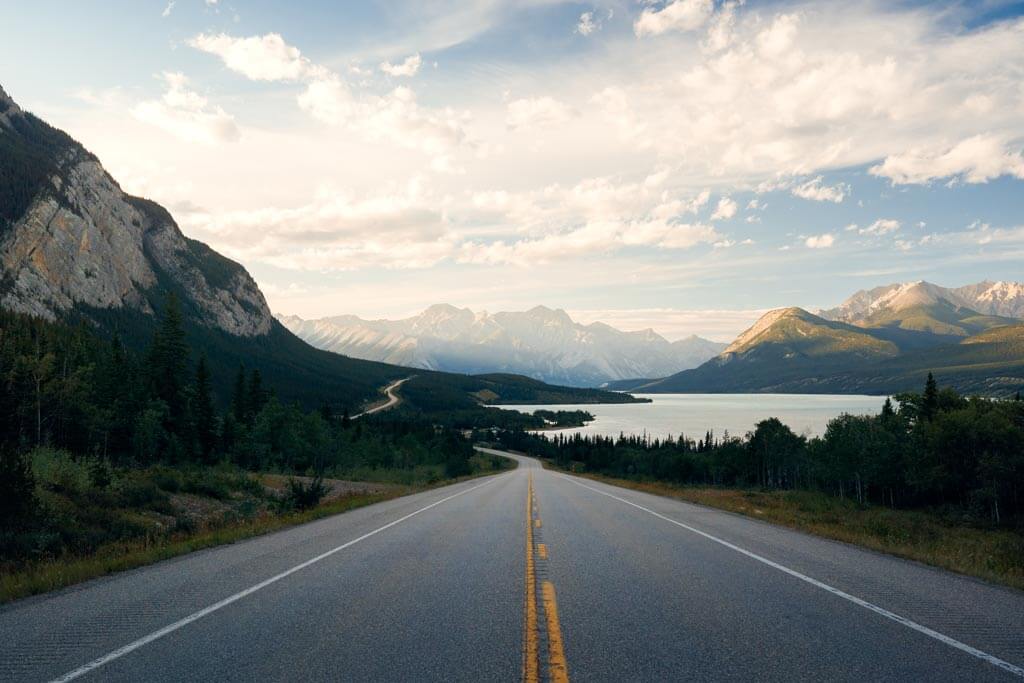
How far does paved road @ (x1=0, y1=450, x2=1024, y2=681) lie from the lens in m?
5.66

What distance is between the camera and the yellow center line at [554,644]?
5.38 metres

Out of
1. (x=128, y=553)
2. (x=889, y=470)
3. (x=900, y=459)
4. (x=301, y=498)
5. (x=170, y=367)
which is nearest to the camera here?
(x=128, y=553)

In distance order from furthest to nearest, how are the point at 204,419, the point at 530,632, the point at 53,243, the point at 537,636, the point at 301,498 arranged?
1. the point at 53,243
2. the point at 204,419
3. the point at 301,498
4. the point at 530,632
5. the point at 537,636

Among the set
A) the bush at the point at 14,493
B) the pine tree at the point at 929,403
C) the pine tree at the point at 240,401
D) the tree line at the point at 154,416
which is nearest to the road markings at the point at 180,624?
the bush at the point at 14,493

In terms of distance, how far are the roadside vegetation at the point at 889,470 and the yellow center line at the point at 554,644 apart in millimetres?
12458

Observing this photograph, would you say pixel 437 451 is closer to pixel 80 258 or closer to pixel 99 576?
pixel 99 576

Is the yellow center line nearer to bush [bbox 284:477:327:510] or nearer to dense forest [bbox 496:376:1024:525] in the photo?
bush [bbox 284:477:327:510]

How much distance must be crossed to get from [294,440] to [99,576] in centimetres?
5511

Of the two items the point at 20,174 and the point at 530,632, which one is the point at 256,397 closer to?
the point at 530,632

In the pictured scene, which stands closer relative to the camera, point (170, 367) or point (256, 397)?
point (170, 367)

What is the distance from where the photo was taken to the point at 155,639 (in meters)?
6.53

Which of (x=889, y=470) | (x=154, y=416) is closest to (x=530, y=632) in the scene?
(x=154, y=416)

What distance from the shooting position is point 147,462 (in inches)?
1890

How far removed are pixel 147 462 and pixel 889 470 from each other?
82.7 metres
